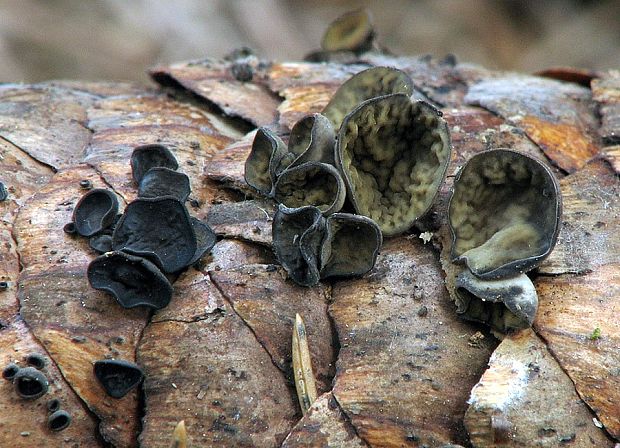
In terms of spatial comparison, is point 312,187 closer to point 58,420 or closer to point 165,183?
point 165,183

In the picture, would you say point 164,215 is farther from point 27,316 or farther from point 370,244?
point 370,244

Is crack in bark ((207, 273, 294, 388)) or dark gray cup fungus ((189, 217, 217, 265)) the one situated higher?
dark gray cup fungus ((189, 217, 217, 265))

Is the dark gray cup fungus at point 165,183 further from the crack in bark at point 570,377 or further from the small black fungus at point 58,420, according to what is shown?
the crack in bark at point 570,377

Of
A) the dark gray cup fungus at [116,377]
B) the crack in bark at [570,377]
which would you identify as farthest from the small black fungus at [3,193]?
the crack in bark at [570,377]

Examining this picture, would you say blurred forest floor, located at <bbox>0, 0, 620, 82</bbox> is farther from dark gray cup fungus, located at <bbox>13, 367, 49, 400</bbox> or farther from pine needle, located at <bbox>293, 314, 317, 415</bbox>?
pine needle, located at <bbox>293, 314, 317, 415</bbox>

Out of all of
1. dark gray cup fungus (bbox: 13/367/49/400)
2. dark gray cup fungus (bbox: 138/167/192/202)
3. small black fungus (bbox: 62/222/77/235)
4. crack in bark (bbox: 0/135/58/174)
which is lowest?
dark gray cup fungus (bbox: 13/367/49/400)

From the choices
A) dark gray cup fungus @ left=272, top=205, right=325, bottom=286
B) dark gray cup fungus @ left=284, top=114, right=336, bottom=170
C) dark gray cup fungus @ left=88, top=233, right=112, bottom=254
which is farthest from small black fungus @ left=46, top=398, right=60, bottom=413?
dark gray cup fungus @ left=284, top=114, right=336, bottom=170

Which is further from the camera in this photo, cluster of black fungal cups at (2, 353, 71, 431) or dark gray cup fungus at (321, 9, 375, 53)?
dark gray cup fungus at (321, 9, 375, 53)
